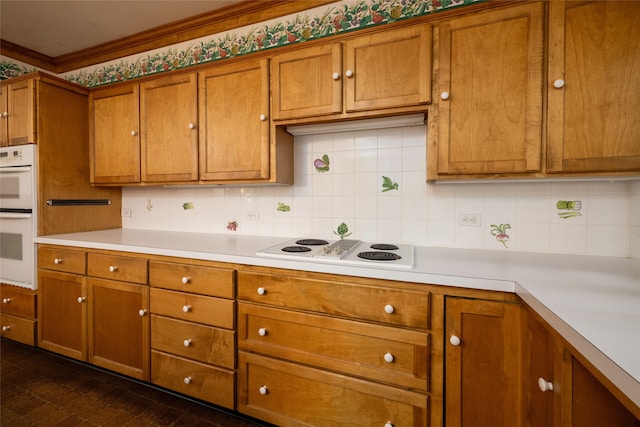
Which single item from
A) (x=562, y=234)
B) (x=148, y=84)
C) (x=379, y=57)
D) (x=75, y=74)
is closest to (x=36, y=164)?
(x=148, y=84)

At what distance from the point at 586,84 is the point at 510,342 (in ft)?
3.63

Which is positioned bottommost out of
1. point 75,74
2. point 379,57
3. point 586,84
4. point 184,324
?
point 184,324

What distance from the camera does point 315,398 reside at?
4.35 feet

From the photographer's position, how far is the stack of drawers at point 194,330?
1.50 meters

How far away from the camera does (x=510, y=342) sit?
3.44 feet

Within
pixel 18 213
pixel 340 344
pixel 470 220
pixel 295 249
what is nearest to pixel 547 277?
pixel 470 220

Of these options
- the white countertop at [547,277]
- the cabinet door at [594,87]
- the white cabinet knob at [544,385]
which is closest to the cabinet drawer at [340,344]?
the white countertop at [547,277]

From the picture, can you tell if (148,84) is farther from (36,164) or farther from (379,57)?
(379,57)

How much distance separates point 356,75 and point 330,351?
1389 mm

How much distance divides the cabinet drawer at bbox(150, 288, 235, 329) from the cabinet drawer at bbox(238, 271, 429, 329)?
0.13 metres

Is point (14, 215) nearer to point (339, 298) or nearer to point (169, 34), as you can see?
point (169, 34)

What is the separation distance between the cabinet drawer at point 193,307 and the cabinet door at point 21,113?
161 cm

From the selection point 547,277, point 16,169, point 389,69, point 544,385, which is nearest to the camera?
point 544,385

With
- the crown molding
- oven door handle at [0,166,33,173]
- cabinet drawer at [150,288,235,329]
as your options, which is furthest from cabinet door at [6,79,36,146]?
cabinet drawer at [150,288,235,329]
